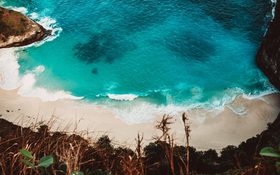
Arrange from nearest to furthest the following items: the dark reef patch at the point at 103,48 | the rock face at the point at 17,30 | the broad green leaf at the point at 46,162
Answer: 1. the broad green leaf at the point at 46,162
2. the dark reef patch at the point at 103,48
3. the rock face at the point at 17,30

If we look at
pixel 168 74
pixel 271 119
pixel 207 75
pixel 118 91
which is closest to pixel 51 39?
pixel 118 91

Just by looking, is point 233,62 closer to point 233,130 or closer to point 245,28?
point 245,28

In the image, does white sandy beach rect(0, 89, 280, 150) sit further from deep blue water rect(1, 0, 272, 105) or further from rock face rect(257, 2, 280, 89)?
rock face rect(257, 2, 280, 89)

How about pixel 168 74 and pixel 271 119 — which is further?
pixel 168 74

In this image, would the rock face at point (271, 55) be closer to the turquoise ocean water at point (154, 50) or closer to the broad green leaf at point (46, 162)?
the turquoise ocean water at point (154, 50)

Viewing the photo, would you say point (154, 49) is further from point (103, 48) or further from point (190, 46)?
point (103, 48)

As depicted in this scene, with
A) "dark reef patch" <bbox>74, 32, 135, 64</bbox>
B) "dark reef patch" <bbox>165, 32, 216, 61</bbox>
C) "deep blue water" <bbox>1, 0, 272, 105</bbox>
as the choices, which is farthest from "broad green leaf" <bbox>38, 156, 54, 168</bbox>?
"dark reef patch" <bbox>165, 32, 216, 61</bbox>

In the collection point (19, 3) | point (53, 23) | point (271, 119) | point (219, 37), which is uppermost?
point (19, 3)

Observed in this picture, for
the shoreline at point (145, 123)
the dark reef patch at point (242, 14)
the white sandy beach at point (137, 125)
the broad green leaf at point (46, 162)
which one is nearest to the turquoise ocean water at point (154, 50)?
the dark reef patch at point (242, 14)
